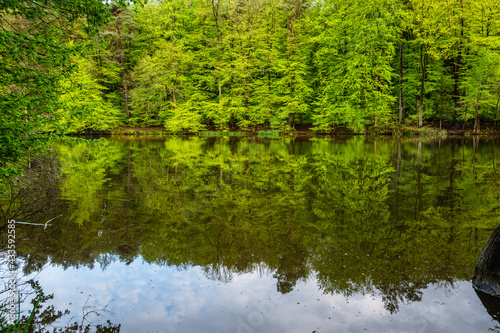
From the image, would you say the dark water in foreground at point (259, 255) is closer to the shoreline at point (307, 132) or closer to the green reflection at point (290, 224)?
the green reflection at point (290, 224)

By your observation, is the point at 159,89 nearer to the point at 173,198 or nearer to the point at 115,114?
the point at 115,114

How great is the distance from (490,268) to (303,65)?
33.9 m

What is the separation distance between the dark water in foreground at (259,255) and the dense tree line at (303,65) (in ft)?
80.9

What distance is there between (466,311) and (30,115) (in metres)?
6.40

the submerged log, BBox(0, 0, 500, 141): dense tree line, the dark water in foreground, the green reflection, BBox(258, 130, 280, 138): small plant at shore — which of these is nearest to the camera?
the dark water in foreground

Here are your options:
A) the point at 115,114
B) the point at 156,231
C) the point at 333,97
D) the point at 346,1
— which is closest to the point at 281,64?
the point at 333,97

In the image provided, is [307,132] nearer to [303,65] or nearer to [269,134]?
[269,134]

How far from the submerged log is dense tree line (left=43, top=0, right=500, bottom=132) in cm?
2952

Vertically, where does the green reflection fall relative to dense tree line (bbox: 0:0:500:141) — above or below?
below

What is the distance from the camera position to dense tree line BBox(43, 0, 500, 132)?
32188mm

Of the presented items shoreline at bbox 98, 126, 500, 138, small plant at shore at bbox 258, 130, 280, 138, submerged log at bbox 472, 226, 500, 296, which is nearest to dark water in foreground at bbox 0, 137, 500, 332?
submerged log at bbox 472, 226, 500, 296

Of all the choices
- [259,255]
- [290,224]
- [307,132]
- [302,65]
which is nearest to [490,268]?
[259,255]

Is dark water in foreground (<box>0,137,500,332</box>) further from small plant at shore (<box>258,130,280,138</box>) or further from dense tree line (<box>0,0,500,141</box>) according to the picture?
dense tree line (<box>0,0,500,141</box>)

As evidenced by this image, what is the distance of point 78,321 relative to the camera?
12.2ft
